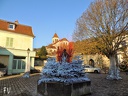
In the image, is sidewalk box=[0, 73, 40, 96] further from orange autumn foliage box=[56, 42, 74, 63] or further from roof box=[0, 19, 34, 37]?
roof box=[0, 19, 34, 37]

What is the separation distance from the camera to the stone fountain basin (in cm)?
595

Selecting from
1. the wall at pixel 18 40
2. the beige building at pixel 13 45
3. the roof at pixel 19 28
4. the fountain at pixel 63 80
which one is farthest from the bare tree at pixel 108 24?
the roof at pixel 19 28

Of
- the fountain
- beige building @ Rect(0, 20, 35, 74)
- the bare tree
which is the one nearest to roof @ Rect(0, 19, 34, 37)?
beige building @ Rect(0, 20, 35, 74)

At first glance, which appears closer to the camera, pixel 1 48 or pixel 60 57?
pixel 60 57

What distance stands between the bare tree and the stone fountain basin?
8561mm

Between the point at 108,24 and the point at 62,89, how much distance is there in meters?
10.2

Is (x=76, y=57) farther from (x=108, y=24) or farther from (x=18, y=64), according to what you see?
A: (x=18, y=64)

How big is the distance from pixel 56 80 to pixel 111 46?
9803mm

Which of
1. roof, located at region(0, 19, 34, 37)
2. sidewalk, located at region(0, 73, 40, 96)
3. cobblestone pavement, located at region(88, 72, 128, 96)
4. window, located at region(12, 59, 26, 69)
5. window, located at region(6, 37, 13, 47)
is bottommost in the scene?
cobblestone pavement, located at region(88, 72, 128, 96)

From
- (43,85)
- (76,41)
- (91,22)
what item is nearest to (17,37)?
(76,41)

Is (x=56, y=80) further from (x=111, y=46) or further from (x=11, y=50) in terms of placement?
(x=11, y=50)

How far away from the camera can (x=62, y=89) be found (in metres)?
5.96

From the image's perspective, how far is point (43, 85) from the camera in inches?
257

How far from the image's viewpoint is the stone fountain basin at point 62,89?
595 cm
